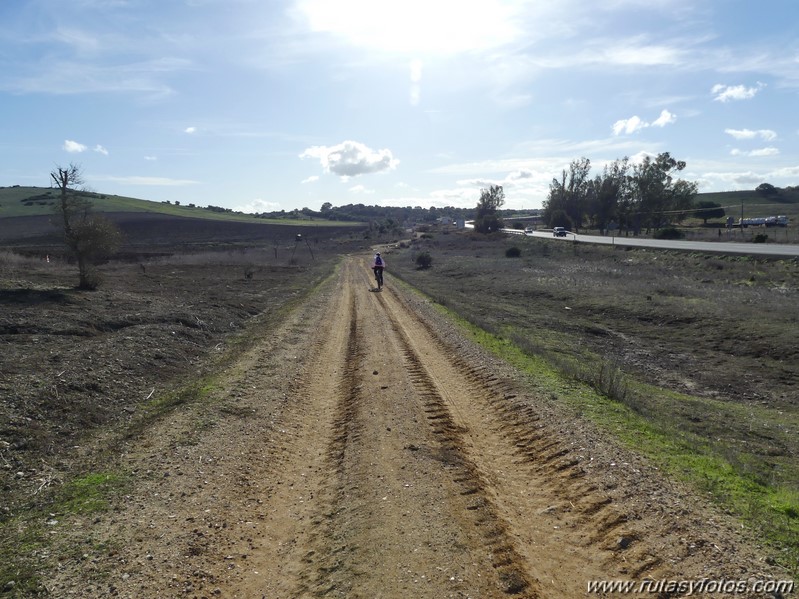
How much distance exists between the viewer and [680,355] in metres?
19.2

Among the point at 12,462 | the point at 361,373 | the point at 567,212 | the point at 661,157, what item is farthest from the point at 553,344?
the point at 567,212

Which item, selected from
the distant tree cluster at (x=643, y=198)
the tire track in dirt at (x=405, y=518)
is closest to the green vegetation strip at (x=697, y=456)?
the tire track in dirt at (x=405, y=518)

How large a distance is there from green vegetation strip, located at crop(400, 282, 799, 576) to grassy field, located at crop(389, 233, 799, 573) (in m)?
0.02

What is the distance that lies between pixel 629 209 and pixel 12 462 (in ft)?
303

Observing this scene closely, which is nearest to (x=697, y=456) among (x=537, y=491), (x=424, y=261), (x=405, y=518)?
(x=537, y=491)

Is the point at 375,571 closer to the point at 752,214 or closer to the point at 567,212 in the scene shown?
the point at 567,212

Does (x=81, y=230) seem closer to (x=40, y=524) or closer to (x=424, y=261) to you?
(x=40, y=524)

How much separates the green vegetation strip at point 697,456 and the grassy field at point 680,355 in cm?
2

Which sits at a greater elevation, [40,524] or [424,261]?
[424,261]

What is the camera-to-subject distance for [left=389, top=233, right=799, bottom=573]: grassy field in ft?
23.3

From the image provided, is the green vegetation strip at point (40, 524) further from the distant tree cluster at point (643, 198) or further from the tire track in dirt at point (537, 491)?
the distant tree cluster at point (643, 198)

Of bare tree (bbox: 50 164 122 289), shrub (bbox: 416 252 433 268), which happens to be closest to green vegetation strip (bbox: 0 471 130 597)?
bare tree (bbox: 50 164 122 289)

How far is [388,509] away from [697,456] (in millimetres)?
4166

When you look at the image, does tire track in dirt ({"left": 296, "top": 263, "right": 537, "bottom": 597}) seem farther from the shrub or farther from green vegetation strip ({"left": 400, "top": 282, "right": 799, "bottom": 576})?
the shrub
